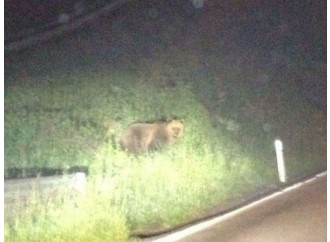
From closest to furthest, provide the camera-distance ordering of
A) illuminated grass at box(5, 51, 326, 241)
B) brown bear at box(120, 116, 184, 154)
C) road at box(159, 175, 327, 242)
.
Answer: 1. road at box(159, 175, 327, 242)
2. illuminated grass at box(5, 51, 326, 241)
3. brown bear at box(120, 116, 184, 154)

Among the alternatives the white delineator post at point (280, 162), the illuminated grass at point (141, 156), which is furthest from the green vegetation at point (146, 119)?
the white delineator post at point (280, 162)

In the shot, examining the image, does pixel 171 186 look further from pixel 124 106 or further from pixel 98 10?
pixel 98 10

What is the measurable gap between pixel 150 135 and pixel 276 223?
12.6 feet

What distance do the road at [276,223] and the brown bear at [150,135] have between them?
2101mm

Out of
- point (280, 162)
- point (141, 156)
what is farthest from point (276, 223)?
point (280, 162)

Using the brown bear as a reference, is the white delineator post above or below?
below

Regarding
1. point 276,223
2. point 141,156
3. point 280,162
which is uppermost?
point 141,156

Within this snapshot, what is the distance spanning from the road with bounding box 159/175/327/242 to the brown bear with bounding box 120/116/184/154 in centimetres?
210

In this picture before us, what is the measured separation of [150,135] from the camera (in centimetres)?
1338

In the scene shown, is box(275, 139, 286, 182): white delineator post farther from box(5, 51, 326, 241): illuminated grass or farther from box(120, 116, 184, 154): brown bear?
box(120, 116, 184, 154): brown bear

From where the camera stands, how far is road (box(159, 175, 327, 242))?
928 centimetres

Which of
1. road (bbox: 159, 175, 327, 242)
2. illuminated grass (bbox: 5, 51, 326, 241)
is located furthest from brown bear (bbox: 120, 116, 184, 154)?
road (bbox: 159, 175, 327, 242)

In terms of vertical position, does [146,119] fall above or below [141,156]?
above

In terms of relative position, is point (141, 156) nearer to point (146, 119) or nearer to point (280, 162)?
point (146, 119)
